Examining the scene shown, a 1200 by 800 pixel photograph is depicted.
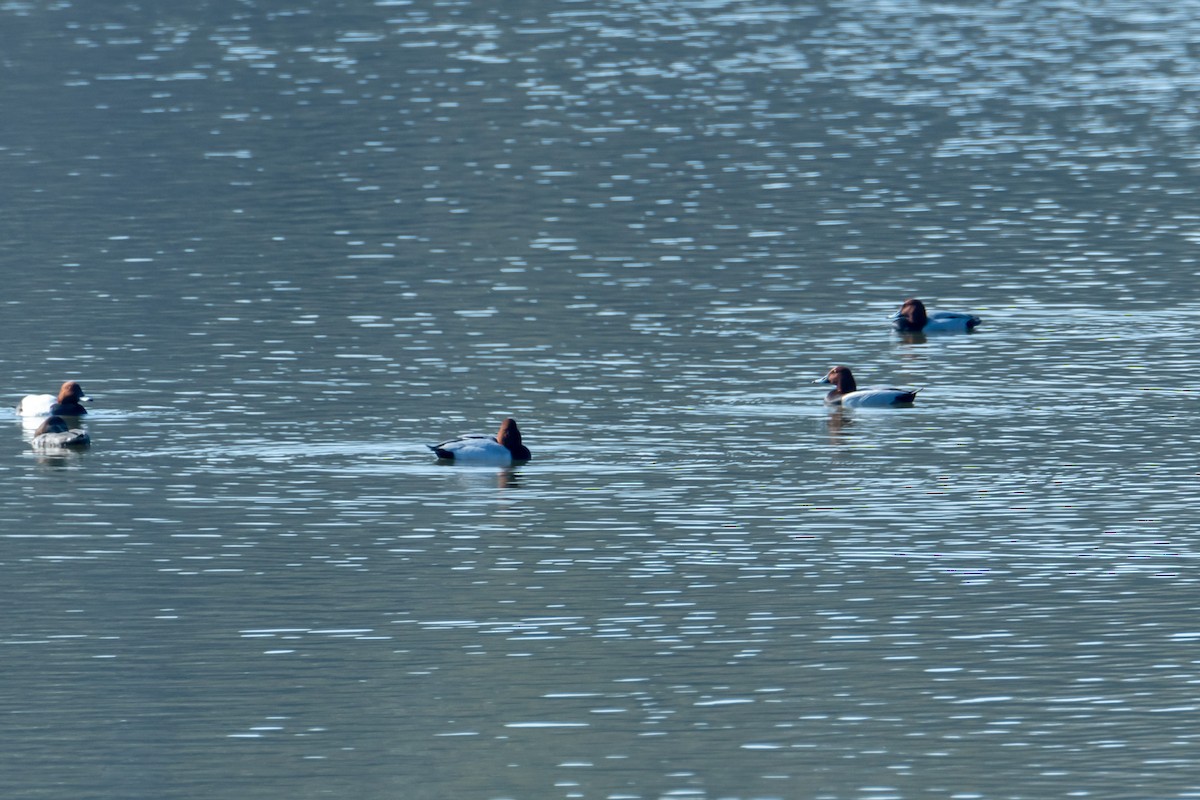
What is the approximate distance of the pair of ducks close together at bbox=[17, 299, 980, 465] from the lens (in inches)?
1196

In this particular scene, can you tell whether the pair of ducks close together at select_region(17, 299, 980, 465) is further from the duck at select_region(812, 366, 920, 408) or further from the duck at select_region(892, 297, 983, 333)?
the duck at select_region(892, 297, 983, 333)

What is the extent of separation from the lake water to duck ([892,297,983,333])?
37 centimetres

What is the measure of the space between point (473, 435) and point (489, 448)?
48 cm

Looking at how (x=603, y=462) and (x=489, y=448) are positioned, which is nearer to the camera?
(x=489, y=448)

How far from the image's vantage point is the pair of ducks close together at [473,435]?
30.4 meters

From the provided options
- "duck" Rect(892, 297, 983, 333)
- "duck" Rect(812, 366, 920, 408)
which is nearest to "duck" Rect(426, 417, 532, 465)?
"duck" Rect(812, 366, 920, 408)

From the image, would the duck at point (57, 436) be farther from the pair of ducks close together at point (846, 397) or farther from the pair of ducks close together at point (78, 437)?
the pair of ducks close together at point (846, 397)

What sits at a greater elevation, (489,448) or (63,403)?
(63,403)

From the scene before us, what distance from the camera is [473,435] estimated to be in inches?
1209

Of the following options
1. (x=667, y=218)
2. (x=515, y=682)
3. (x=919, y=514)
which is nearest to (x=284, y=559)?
(x=515, y=682)

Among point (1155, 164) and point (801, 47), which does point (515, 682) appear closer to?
point (1155, 164)

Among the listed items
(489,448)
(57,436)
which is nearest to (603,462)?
(489,448)

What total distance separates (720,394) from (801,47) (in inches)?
2407

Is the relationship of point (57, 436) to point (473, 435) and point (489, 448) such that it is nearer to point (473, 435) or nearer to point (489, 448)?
point (473, 435)
